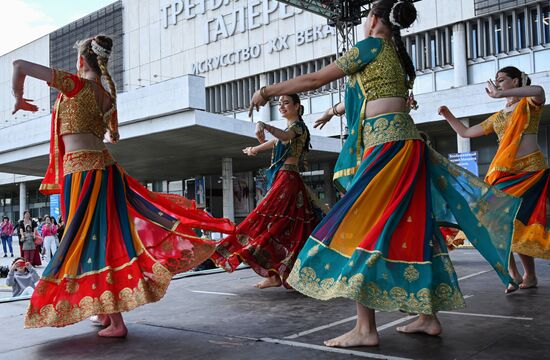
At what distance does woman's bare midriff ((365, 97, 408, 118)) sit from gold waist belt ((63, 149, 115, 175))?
5.36ft

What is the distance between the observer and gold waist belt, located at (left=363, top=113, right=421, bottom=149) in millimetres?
2969

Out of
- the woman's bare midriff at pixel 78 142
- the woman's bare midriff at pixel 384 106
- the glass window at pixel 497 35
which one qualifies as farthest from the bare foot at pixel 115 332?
the glass window at pixel 497 35

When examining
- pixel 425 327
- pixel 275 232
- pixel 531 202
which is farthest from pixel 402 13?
pixel 275 232

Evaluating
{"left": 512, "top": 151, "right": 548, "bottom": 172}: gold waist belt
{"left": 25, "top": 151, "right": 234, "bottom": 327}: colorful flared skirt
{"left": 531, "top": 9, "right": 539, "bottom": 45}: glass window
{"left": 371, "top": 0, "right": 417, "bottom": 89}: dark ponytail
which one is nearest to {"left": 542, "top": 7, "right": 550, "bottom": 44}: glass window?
{"left": 531, "top": 9, "right": 539, "bottom": 45}: glass window

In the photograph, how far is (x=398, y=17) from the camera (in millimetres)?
3004

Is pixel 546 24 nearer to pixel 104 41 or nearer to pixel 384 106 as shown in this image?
pixel 384 106

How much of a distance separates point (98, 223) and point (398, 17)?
202cm

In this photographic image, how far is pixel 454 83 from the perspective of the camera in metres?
23.1

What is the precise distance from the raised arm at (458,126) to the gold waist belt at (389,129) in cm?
→ 88

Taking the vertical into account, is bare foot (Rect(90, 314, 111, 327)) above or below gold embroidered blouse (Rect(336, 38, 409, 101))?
below

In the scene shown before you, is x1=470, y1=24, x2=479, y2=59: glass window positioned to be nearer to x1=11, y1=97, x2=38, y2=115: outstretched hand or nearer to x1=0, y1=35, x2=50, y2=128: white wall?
x1=11, y1=97, x2=38, y2=115: outstretched hand

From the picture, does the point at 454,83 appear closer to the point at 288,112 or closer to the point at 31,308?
the point at 288,112

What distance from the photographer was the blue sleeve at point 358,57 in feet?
9.76

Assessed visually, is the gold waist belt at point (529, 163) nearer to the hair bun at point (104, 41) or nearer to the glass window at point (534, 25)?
the hair bun at point (104, 41)
